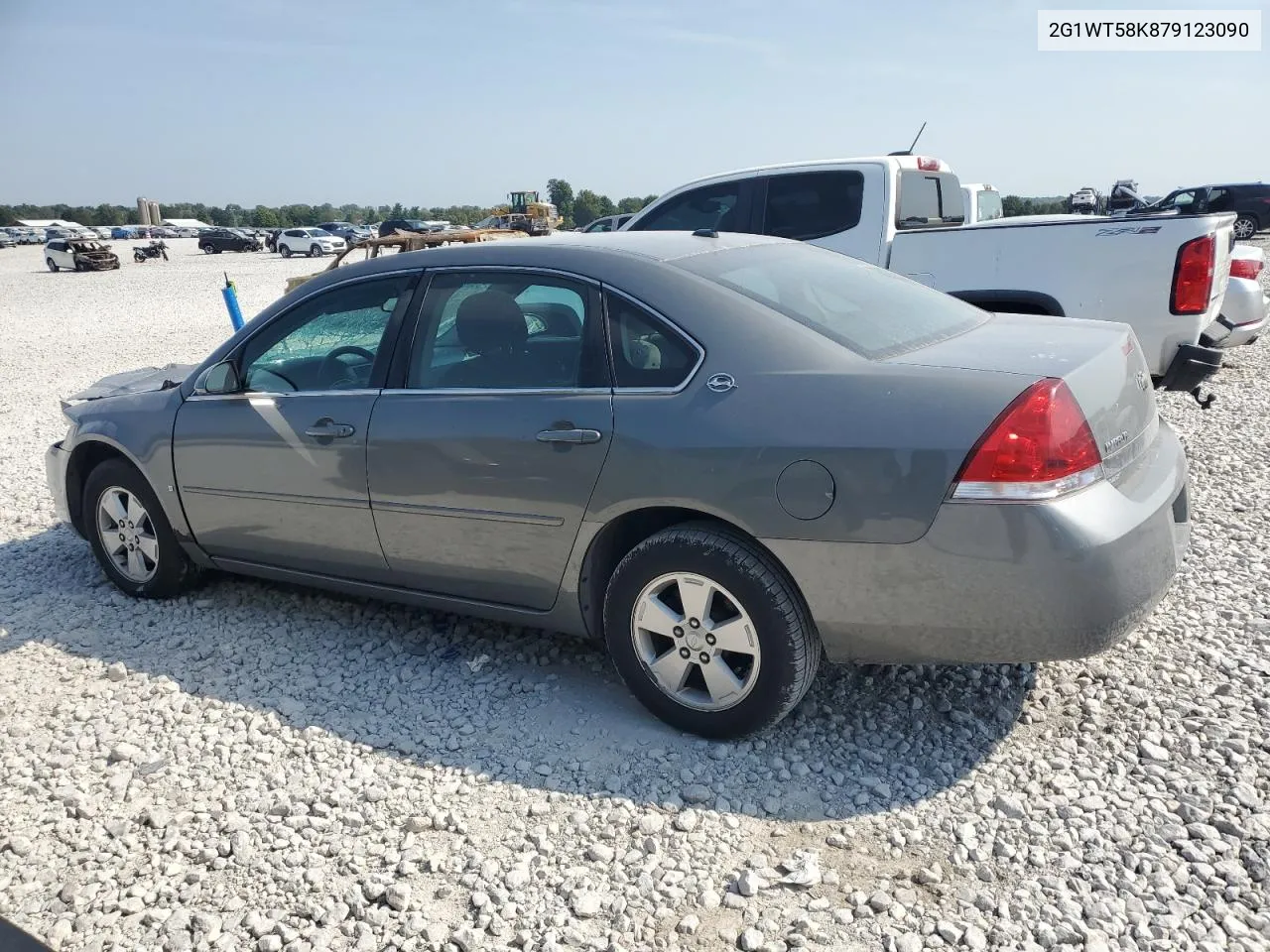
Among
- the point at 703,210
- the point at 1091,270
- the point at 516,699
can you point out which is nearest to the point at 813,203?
the point at 703,210

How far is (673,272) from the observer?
3.30 m

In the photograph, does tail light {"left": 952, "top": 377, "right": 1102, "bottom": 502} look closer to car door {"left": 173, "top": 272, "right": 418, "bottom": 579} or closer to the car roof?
the car roof

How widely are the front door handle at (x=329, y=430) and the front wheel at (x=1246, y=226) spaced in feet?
107

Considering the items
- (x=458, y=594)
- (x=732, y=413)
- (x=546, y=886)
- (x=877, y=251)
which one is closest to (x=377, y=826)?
(x=546, y=886)

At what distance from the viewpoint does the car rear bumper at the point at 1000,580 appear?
2.63m

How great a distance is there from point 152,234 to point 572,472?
83631 millimetres

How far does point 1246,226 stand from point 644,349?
33.3 meters

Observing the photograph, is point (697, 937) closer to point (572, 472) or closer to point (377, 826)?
point (377, 826)

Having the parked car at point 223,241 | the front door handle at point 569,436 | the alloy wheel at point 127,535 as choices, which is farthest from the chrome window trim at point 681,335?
the parked car at point 223,241

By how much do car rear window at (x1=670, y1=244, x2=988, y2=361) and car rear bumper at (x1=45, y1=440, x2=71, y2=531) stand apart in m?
3.34

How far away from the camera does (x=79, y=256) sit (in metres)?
38.2

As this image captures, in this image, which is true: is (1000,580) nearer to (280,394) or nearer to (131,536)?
(280,394)

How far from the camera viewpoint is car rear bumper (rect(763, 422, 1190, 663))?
2635mm

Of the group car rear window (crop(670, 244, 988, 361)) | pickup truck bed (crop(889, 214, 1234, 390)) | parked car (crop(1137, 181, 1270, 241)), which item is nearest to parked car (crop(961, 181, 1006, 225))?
pickup truck bed (crop(889, 214, 1234, 390))
